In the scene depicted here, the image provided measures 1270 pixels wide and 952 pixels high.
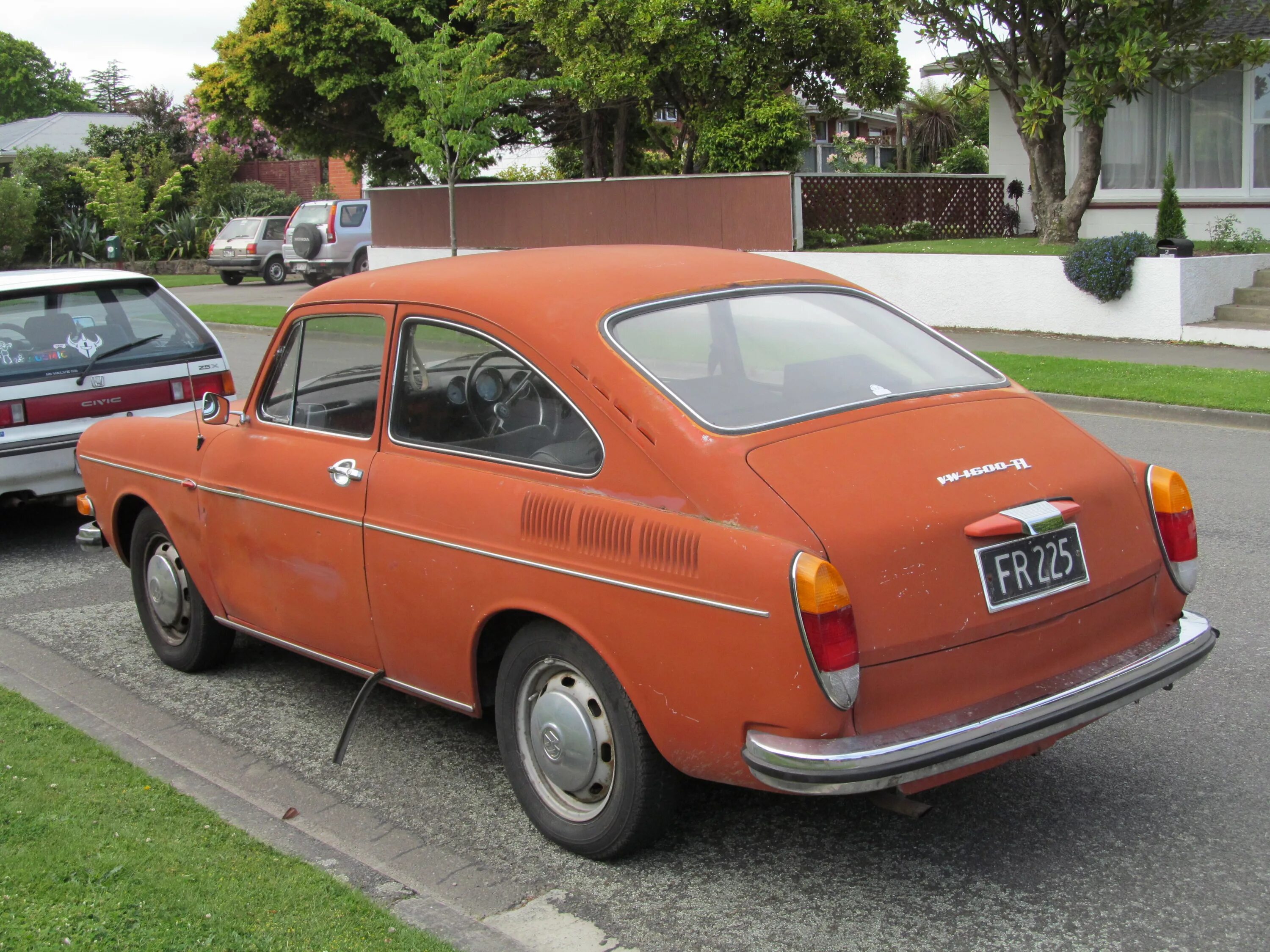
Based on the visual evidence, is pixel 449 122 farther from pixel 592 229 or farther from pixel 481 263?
pixel 481 263

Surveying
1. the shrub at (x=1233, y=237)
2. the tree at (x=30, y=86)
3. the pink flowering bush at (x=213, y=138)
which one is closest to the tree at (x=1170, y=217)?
the shrub at (x=1233, y=237)

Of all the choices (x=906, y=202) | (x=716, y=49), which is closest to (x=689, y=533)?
(x=716, y=49)

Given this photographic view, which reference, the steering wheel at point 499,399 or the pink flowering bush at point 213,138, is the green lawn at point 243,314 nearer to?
the steering wheel at point 499,399

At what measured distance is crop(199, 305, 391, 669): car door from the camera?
4543 mm

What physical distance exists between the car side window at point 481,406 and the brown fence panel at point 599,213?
14515mm

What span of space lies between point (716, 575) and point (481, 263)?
5.97 feet

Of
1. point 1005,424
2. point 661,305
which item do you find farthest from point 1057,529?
point 661,305

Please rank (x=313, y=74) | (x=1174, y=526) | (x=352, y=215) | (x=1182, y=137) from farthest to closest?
(x=352, y=215)
(x=313, y=74)
(x=1182, y=137)
(x=1174, y=526)

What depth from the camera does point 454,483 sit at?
414 centimetres

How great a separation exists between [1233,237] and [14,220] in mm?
33410

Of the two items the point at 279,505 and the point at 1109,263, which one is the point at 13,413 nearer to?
the point at 279,505

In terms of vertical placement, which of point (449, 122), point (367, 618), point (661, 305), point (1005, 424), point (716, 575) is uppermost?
point (449, 122)

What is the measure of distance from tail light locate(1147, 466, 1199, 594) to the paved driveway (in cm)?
73

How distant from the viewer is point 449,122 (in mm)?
24750
